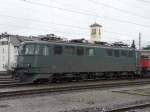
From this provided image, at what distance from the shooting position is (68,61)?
1006 inches

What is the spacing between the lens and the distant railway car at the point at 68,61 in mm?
23562

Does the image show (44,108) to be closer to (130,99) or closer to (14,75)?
(130,99)

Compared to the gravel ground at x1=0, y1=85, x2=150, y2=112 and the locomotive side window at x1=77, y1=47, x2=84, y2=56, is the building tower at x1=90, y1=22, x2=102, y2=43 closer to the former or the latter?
the locomotive side window at x1=77, y1=47, x2=84, y2=56

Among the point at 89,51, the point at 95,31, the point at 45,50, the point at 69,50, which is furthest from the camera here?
the point at 95,31

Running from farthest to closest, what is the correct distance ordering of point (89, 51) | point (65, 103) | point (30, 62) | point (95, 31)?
point (95, 31), point (89, 51), point (30, 62), point (65, 103)

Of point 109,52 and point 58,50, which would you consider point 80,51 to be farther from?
point 109,52

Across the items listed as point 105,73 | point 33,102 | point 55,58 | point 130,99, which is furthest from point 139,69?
point 33,102

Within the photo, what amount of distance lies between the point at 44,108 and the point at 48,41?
1184 centimetres

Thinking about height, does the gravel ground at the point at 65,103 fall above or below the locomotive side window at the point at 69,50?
below

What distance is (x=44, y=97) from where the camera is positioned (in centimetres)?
1619

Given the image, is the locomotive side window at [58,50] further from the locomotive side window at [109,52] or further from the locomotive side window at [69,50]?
the locomotive side window at [109,52]

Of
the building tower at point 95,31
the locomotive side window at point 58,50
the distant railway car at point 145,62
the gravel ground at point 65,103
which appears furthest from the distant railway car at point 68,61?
the building tower at point 95,31

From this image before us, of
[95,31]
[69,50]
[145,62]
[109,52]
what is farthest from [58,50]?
[95,31]

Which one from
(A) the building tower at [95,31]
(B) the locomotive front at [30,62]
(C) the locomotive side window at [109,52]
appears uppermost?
(A) the building tower at [95,31]
